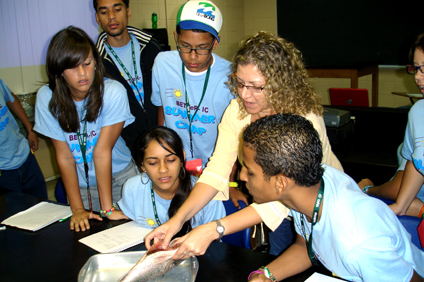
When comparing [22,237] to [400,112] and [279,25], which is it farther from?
[279,25]

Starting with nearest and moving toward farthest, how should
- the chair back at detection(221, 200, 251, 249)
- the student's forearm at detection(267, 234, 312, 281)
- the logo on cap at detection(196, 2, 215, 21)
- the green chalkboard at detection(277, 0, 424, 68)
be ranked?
1. the student's forearm at detection(267, 234, 312, 281)
2. the chair back at detection(221, 200, 251, 249)
3. the logo on cap at detection(196, 2, 215, 21)
4. the green chalkboard at detection(277, 0, 424, 68)

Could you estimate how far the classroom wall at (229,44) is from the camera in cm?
393

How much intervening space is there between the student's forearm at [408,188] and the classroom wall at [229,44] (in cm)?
349

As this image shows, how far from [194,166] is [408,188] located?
1.09 metres

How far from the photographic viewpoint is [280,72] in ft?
4.62

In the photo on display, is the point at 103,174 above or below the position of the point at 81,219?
above

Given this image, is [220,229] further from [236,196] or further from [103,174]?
[103,174]

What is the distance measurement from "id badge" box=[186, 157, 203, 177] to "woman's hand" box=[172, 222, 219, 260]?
2.36 feet

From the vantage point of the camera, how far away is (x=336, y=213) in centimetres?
104

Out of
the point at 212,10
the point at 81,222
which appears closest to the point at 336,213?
the point at 81,222

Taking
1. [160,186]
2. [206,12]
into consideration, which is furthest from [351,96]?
[160,186]

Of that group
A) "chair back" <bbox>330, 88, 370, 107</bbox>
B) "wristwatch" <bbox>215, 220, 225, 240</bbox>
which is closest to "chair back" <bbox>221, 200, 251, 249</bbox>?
"wristwatch" <bbox>215, 220, 225, 240</bbox>

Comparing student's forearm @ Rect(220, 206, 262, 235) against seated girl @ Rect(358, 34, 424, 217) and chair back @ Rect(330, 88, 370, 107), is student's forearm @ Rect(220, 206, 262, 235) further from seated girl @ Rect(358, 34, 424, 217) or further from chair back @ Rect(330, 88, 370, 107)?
chair back @ Rect(330, 88, 370, 107)

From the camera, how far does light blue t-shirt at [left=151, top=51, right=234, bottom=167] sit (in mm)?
1975
